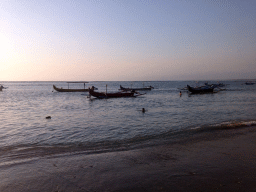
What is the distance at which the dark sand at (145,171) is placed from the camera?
173 inches

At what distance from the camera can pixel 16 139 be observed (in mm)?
9172

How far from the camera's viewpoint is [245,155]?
6.24m

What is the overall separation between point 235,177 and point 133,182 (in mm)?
2481

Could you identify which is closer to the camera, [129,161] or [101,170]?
[101,170]

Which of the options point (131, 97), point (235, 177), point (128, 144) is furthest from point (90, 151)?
point (131, 97)

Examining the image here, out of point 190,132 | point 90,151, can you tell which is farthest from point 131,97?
point 90,151

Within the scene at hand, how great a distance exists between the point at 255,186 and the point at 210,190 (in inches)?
39.9

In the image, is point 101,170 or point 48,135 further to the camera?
point 48,135

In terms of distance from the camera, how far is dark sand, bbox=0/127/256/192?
4.40 m

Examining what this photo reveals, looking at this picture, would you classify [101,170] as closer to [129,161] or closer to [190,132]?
[129,161]

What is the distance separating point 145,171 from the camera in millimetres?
5211

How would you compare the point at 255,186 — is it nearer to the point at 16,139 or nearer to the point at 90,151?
the point at 90,151

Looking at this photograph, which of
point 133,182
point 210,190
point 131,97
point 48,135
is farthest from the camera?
point 131,97

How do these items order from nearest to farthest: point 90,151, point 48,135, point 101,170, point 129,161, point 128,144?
point 101,170 < point 129,161 < point 90,151 < point 128,144 < point 48,135
